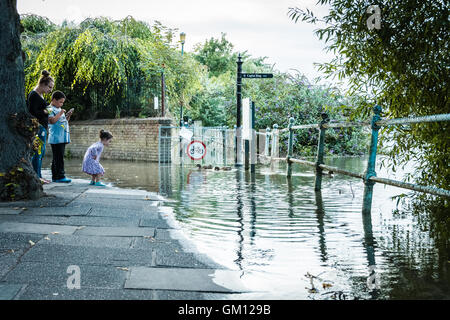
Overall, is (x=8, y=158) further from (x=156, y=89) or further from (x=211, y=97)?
(x=211, y=97)

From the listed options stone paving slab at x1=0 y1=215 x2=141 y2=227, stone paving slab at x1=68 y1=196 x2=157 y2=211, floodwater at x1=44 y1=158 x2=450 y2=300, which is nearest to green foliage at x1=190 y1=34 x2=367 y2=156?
floodwater at x1=44 y1=158 x2=450 y2=300

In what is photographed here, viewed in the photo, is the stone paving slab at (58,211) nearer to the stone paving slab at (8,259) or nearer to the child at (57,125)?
the stone paving slab at (8,259)

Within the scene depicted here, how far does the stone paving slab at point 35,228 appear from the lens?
14.5 ft

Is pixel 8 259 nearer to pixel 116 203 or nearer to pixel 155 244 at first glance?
pixel 155 244

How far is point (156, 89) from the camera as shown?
64.4ft

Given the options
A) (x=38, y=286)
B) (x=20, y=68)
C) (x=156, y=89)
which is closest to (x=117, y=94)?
(x=156, y=89)

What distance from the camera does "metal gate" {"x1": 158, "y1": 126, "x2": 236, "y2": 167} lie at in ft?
53.0

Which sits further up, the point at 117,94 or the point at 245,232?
the point at 117,94

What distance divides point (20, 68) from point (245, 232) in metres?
3.67

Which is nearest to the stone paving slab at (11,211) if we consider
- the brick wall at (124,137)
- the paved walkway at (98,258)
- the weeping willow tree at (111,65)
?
the paved walkway at (98,258)

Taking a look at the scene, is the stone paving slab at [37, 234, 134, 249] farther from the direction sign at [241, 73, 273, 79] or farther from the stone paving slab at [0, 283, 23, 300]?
the direction sign at [241, 73, 273, 79]

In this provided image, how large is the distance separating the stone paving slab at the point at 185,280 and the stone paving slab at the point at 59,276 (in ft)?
0.35
